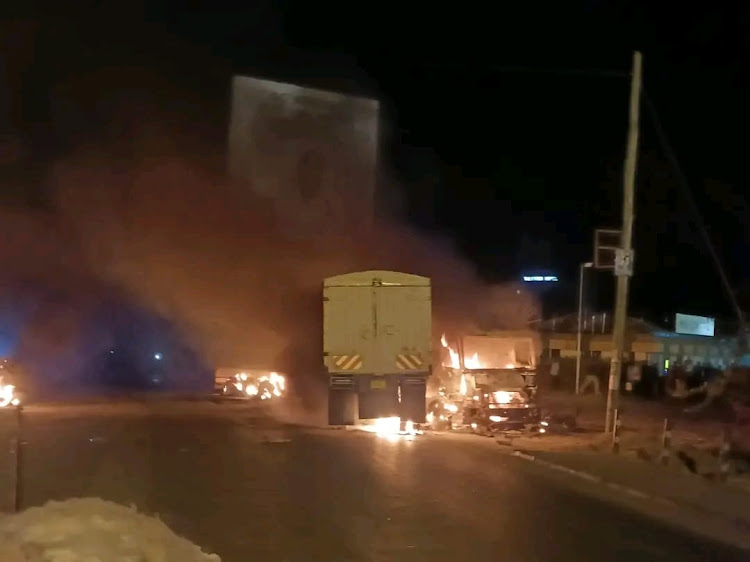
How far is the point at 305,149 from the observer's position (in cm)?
3881

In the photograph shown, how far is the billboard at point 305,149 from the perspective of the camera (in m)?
37.0

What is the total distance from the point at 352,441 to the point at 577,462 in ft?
18.4

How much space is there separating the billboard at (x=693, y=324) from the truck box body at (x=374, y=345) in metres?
27.2

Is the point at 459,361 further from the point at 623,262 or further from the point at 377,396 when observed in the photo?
the point at 623,262

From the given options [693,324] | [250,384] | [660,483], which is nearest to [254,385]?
[250,384]

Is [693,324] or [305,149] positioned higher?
[305,149]

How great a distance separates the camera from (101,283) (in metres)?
56.1

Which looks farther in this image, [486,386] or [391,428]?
[391,428]

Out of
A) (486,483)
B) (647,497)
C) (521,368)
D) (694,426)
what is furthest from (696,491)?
(694,426)

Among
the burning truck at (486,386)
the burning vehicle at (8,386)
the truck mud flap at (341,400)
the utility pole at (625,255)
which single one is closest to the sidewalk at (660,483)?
the utility pole at (625,255)

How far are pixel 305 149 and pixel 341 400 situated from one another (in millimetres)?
13891

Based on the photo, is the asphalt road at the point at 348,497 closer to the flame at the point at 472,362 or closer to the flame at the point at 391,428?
the flame at the point at 391,428

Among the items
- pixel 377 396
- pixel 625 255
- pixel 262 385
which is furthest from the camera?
pixel 262 385

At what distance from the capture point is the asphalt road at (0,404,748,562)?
11.1 m
